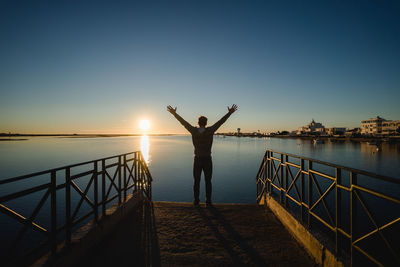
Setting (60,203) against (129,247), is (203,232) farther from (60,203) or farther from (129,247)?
(60,203)

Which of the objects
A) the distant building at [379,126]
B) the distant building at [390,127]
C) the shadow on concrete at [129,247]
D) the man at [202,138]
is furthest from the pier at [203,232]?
the distant building at [379,126]

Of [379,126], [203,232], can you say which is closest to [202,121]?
[203,232]

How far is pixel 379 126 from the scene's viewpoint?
424ft

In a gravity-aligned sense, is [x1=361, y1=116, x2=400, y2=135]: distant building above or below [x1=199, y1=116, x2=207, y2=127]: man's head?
above

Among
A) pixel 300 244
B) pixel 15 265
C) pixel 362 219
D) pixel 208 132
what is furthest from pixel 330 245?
pixel 362 219

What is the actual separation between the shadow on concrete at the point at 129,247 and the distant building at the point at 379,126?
152 metres

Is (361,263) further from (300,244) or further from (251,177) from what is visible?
(251,177)

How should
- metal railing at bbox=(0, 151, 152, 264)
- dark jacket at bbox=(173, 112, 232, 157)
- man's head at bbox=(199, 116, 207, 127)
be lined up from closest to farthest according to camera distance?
metal railing at bbox=(0, 151, 152, 264) → dark jacket at bbox=(173, 112, 232, 157) → man's head at bbox=(199, 116, 207, 127)

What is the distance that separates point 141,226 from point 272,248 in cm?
284

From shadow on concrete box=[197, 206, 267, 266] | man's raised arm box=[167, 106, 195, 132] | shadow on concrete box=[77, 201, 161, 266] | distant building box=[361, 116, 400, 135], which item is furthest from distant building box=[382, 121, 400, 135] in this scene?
shadow on concrete box=[77, 201, 161, 266]

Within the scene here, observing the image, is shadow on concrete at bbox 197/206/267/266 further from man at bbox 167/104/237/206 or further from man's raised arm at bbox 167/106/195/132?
man's raised arm at bbox 167/106/195/132

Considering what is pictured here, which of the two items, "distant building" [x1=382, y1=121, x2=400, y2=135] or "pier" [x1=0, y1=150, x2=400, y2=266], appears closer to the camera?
"pier" [x1=0, y1=150, x2=400, y2=266]

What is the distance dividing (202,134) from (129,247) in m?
3.01

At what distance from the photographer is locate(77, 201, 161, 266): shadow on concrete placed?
3.42 meters
